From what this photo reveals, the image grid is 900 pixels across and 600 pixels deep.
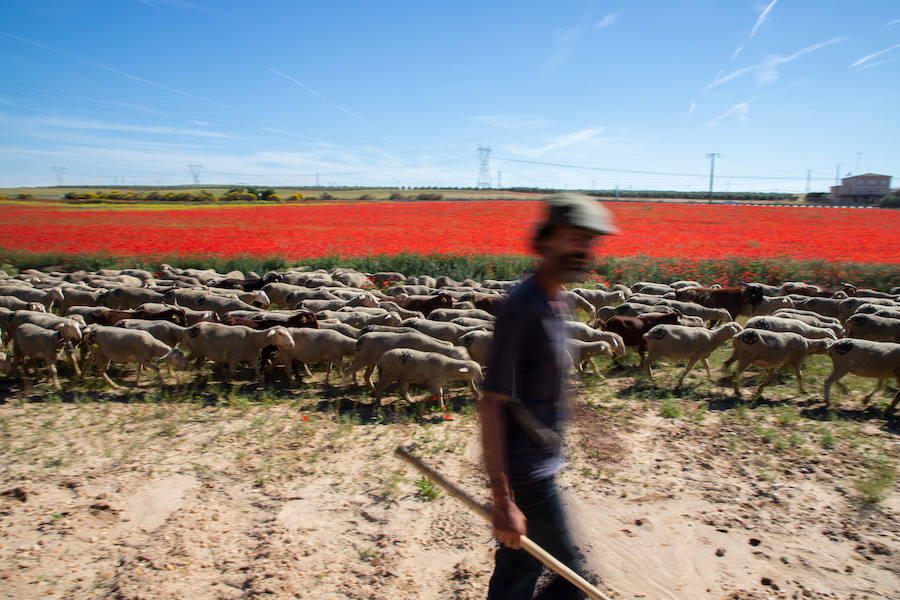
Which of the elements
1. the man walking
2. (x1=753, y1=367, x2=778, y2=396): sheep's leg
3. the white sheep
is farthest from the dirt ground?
the white sheep

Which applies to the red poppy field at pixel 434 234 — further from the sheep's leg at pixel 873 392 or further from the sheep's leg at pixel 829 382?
the sheep's leg at pixel 829 382

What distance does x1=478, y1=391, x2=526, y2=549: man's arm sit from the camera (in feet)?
7.63

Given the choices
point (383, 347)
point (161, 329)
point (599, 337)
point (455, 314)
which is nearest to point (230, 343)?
point (161, 329)

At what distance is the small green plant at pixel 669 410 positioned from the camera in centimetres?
801

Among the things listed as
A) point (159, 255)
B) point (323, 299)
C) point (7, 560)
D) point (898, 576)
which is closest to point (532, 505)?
point (898, 576)

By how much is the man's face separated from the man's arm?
2.22ft

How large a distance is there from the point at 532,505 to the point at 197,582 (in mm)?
3313

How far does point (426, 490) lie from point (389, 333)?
437 cm

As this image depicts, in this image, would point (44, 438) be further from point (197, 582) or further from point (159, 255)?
point (159, 255)

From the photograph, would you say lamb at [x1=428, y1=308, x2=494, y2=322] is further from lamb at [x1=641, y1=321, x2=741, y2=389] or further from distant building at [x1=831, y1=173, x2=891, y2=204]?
distant building at [x1=831, y1=173, x2=891, y2=204]

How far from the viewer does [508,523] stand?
94.3 inches

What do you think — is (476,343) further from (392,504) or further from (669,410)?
(392,504)

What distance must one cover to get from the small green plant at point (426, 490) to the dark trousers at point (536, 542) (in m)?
2.99

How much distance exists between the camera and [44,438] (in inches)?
274
